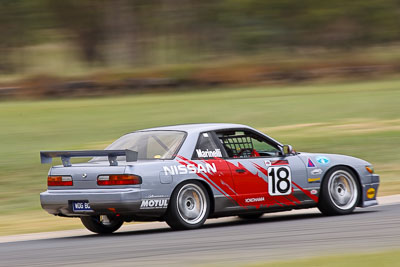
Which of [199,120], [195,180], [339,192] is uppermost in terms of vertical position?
[199,120]

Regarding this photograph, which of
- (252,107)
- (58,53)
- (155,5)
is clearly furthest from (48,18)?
(252,107)

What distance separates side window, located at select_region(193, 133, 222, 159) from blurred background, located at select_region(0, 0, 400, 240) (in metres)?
2.49

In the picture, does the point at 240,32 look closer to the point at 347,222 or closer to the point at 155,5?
the point at 155,5

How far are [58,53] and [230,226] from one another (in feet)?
151

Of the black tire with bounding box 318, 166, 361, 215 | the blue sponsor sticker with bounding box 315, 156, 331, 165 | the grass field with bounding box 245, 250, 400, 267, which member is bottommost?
the grass field with bounding box 245, 250, 400, 267

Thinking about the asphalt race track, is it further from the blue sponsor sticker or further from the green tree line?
the green tree line

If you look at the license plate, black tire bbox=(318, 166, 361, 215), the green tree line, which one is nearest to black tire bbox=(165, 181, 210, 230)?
the license plate

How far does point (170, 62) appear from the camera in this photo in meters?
52.0

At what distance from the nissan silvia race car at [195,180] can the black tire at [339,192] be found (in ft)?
0.04

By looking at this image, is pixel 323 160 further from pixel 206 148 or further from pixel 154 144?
pixel 154 144

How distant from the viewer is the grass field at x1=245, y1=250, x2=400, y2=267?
6492 mm

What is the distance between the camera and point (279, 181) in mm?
10344

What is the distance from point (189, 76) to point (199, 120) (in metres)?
15.5

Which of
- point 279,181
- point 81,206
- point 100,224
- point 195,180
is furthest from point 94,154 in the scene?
point 279,181
